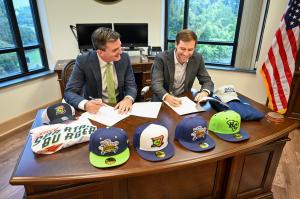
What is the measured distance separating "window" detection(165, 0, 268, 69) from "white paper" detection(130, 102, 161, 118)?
89.3 inches

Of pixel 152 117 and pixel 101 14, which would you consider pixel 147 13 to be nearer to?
pixel 101 14

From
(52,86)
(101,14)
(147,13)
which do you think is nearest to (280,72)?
(147,13)

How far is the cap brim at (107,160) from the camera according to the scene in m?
0.93

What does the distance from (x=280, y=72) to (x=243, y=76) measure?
2.00ft

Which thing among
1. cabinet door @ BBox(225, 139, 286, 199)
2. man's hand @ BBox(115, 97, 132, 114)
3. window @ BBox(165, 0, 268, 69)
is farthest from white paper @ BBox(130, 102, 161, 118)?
window @ BBox(165, 0, 268, 69)

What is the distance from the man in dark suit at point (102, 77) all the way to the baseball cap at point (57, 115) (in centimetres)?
15

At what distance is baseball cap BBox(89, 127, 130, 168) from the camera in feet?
3.10

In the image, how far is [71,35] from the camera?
9.89 feet

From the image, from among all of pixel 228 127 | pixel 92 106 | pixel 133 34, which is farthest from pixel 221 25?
pixel 92 106

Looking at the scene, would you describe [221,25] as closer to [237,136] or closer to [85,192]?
[237,136]

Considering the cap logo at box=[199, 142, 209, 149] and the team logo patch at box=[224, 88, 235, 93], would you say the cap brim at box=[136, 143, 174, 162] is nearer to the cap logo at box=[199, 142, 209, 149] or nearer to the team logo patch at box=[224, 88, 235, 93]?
the cap logo at box=[199, 142, 209, 149]

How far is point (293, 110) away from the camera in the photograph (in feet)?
8.77

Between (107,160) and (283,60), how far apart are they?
8.07 feet

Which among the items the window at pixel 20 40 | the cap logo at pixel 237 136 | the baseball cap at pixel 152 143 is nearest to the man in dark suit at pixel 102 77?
the baseball cap at pixel 152 143
